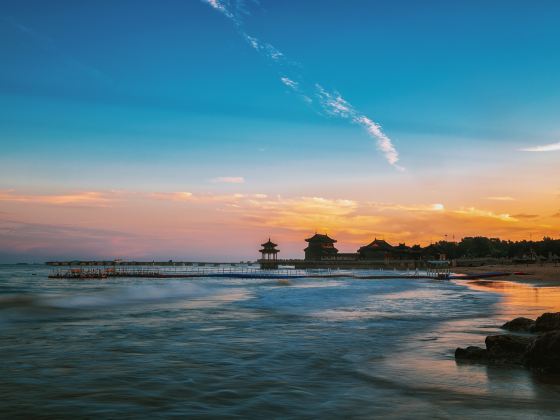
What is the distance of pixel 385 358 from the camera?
1220cm

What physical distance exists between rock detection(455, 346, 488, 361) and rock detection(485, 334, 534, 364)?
0.47 ft

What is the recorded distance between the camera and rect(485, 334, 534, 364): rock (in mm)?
10992

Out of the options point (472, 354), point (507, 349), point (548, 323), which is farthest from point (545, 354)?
point (548, 323)

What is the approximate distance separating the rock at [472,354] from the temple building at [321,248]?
13063 cm

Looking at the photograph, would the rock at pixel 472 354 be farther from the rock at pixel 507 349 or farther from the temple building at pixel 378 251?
the temple building at pixel 378 251

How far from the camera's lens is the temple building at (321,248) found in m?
142

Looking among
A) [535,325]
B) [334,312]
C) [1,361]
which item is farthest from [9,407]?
[334,312]

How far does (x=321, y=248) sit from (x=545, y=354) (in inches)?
5222

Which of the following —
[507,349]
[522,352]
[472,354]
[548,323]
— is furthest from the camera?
[548,323]

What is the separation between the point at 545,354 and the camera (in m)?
10.2

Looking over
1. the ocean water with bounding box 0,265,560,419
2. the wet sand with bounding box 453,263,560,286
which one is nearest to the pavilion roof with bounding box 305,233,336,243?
the wet sand with bounding box 453,263,560,286

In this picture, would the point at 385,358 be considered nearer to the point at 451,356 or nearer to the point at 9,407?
the point at 451,356

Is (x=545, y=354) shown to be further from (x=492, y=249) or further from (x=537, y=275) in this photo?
(x=492, y=249)

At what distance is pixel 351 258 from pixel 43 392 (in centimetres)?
13528
